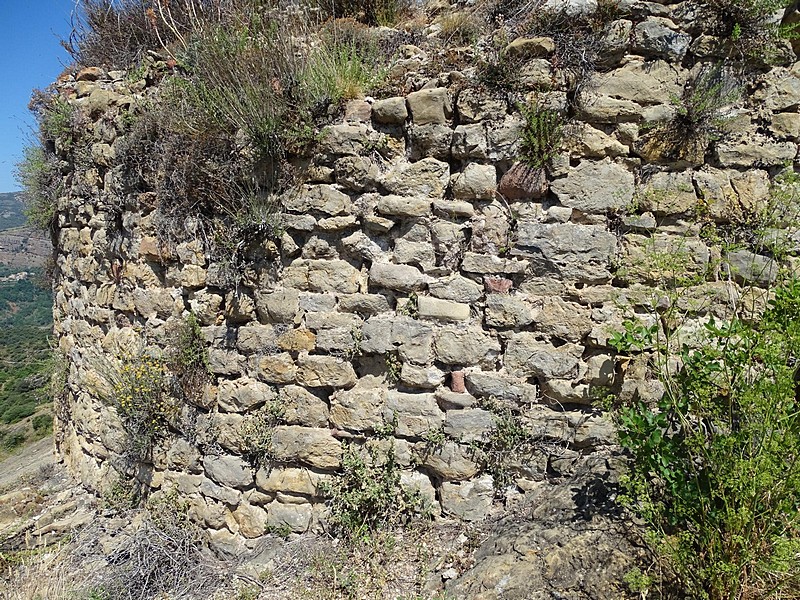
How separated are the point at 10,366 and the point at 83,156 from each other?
14.3 m

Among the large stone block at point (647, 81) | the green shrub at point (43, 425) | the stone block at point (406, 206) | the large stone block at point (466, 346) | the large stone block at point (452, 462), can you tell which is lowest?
the green shrub at point (43, 425)

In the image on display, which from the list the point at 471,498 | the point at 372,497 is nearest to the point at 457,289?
the point at 471,498

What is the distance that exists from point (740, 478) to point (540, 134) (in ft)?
6.26

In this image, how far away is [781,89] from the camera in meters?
2.70

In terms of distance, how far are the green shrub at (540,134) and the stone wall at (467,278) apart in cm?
6

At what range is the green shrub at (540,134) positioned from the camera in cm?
278

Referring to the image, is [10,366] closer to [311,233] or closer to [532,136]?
[311,233]

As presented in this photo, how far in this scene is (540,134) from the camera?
2.80 m

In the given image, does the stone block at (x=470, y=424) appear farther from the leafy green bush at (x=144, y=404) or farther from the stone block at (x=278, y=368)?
the leafy green bush at (x=144, y=404)

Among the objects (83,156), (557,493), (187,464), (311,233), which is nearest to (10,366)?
(83,156)

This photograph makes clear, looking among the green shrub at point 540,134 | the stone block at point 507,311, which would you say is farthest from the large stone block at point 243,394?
the green shrub at point 540,134

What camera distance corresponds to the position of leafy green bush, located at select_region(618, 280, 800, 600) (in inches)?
74.6


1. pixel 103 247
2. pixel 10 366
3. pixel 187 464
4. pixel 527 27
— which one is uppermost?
pixel 527 27

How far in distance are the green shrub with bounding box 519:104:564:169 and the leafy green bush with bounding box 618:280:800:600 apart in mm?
1242
